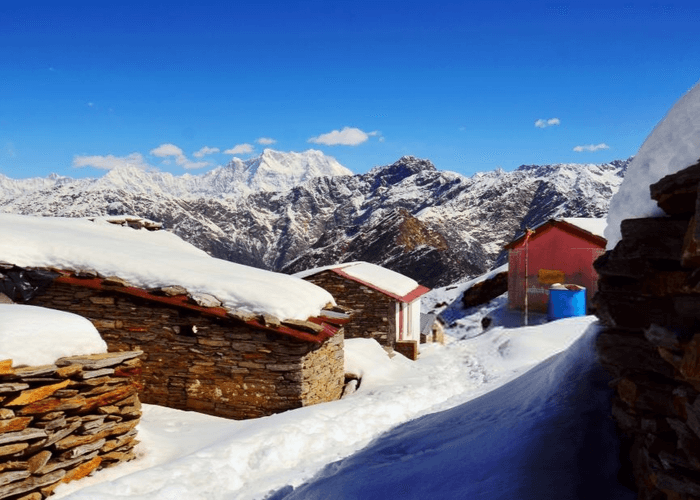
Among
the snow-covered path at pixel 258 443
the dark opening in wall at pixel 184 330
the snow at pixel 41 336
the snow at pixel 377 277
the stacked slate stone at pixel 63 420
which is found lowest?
the snow-covered path at pixel 258 443

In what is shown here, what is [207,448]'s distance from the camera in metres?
7.95

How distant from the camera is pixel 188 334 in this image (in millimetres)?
10656

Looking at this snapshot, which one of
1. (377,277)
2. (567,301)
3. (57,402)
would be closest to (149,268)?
(57,402)

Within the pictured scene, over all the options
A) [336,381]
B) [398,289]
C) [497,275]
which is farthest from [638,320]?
[497,275]

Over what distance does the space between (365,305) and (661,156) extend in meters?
17.4

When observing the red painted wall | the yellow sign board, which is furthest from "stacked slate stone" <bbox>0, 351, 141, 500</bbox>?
the yellow sign board

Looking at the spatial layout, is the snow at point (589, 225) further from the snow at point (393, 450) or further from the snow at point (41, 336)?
the snow at point (41, 336)

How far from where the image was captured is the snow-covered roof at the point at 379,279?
21047mm

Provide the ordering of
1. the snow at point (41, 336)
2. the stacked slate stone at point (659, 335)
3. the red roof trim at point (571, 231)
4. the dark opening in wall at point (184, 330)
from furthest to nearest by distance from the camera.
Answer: the red roof trim at point (571, 231)
the dark opening in wall at point (184, 330)
the snow at point (41, 336)
the stacked slate stone at point (659, 335)

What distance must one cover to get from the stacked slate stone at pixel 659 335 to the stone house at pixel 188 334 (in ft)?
Result: 23.1

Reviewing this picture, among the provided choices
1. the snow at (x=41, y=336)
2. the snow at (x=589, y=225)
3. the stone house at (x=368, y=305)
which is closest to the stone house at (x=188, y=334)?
the snow at (x=41, y=336)

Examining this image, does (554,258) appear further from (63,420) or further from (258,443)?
(63,420)

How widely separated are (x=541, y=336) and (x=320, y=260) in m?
110

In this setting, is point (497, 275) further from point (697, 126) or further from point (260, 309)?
point (697, 126)
